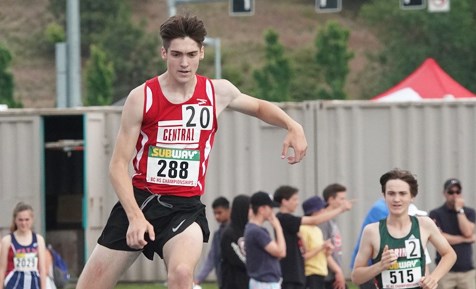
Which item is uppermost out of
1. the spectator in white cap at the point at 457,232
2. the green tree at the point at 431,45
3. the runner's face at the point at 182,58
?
the green tree at the point at 431,45

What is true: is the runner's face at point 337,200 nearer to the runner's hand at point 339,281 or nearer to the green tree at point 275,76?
the runner's hand at point 339,281

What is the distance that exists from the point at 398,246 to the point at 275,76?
174ft

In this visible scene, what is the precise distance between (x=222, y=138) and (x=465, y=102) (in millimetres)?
3820

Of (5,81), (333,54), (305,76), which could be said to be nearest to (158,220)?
(5,81)

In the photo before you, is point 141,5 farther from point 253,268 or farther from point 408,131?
point 253,268

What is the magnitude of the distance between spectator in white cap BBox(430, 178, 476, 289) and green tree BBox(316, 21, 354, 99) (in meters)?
47.7

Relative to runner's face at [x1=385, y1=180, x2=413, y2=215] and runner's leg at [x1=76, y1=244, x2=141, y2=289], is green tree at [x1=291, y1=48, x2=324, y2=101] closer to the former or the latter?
runner's face at [x1=385, y1=180, x2=413, y2=215]

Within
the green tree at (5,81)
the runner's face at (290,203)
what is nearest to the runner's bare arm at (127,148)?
the runner's face at (290,203)

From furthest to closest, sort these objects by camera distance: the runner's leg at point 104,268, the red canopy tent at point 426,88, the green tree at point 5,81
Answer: the green tree at point 5,81 → the red canopy tent at point 426,88 → the runner's leg at point 104,268

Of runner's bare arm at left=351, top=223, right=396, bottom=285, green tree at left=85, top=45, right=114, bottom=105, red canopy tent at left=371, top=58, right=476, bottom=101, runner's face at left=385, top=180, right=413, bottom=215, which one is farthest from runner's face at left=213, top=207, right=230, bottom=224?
green tree at left=85, top=45, right=114, bottom=105

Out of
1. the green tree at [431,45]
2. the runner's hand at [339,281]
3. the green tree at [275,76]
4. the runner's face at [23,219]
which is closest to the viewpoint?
the runner's face at [23,219]

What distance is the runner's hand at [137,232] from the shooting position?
31.1ft

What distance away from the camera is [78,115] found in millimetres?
23484

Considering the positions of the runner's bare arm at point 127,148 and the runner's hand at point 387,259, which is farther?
the runner's hand at point 387,259
